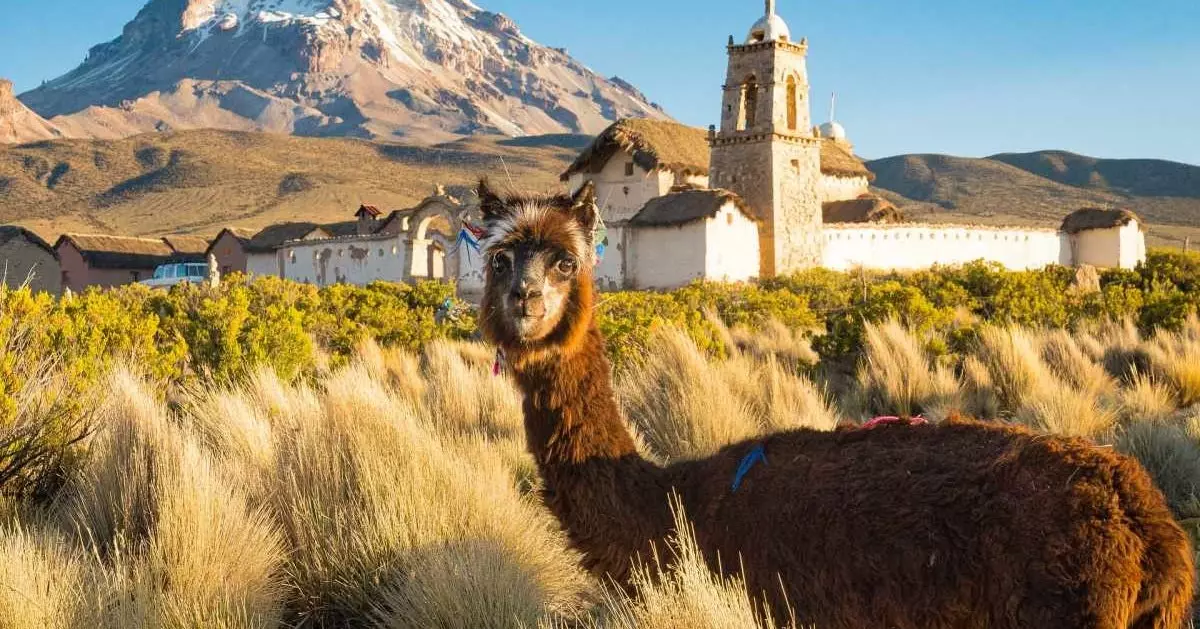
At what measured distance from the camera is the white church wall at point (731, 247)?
3441 centimetres

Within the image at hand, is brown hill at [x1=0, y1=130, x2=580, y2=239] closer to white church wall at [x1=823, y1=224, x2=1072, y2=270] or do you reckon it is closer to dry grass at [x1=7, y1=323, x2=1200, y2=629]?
white church wall at [x1=823, y1=224, x2=1072, y2=270]

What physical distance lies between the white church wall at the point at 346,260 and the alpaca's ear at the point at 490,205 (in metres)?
36.7

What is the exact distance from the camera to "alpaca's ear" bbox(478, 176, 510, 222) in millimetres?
4117

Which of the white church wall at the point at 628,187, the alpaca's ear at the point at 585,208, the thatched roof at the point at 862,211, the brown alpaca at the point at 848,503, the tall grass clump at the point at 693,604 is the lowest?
the tall grass clump at the point at 693,604

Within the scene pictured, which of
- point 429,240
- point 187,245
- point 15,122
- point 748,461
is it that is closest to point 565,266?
point 748,461

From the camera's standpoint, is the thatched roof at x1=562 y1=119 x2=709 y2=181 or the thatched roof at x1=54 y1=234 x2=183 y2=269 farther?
the thatched roof at x1=54 y1=234 x2=183 y2=269

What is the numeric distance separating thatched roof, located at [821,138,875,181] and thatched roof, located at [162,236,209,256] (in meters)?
39.9

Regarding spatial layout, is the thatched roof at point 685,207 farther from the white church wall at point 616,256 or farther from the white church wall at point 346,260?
the white church wall at point 346,260

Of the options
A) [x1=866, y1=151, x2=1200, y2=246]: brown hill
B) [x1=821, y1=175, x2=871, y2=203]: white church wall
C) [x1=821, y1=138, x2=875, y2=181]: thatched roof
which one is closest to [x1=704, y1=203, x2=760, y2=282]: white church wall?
[x1=821, y1=175, x2=871, y2=203]: white church wall

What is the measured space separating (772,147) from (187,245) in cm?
4309

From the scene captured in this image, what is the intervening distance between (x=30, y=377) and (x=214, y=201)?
106m

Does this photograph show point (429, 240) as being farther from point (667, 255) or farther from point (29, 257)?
point (29, 257)

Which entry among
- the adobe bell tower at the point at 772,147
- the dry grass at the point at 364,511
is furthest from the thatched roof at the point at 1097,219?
the dry grass at the point at 364,511

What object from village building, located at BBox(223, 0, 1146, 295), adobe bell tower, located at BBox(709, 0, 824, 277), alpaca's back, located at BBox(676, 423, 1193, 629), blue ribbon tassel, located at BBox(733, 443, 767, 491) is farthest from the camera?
adobe bell tower, located at BBox(709, 0, 824, 277)
